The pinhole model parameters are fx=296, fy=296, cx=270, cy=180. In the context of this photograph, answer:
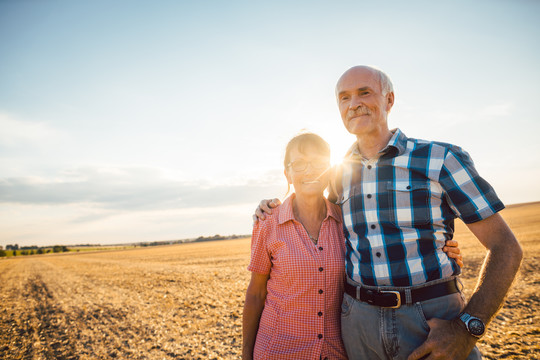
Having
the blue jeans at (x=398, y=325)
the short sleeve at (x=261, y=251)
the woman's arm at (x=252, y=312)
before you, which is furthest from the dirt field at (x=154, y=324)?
the blue jeans at (x=398, y=325)

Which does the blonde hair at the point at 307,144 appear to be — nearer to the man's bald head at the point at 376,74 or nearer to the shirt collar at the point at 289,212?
the shirt collar at the point at 289,212

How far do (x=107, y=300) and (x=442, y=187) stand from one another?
46.5 ft

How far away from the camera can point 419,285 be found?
2.06 meters

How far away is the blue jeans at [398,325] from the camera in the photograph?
6.63 feet

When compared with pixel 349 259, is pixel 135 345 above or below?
below

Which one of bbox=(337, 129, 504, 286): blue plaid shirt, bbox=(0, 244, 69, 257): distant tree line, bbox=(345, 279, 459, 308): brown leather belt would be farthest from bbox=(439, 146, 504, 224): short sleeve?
bbox=(0, 244, 69, 257): distant tree line

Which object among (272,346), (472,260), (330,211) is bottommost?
(472,260)

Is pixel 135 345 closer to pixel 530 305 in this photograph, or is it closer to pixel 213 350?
pixel 213 350

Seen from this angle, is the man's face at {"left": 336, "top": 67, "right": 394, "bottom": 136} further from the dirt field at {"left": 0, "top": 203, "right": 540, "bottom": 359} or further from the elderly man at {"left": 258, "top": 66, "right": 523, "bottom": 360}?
the dirt field at {"left": 0, "top": 203, "right": 540, "bottom": 359}

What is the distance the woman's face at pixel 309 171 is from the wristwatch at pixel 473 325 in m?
1.52

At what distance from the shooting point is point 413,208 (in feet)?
7.14

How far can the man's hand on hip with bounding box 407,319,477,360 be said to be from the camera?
1865 mm

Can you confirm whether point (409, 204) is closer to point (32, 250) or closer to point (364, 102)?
point (364, 102)

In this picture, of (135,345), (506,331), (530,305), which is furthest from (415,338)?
(530,305)
